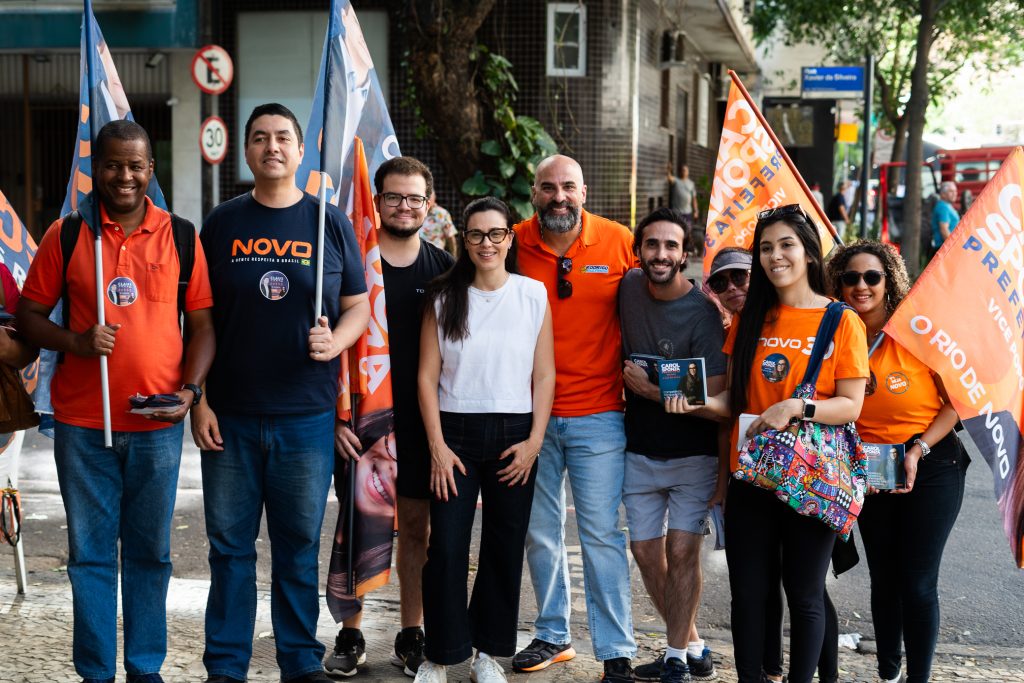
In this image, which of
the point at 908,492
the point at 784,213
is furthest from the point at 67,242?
the point at 908,492

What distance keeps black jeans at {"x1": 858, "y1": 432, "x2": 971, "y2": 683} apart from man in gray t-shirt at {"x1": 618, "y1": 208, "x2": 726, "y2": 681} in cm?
62

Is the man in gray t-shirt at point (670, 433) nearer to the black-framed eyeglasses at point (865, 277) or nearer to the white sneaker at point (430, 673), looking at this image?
the black-framed eyeglasses at point (865, 277)

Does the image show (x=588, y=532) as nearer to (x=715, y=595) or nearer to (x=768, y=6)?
(x=715, y=595)

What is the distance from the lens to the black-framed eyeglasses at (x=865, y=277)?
4.16 m

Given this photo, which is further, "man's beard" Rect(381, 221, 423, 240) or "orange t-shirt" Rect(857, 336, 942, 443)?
"man's beard" Rect(381, 221, 423, 240)

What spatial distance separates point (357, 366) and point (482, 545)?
0.85 m

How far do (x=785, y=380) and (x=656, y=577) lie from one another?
108 cm

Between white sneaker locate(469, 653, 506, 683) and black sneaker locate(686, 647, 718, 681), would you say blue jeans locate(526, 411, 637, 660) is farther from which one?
white sneaker locate(469, 653, 506, 683)

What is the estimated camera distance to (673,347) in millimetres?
4270

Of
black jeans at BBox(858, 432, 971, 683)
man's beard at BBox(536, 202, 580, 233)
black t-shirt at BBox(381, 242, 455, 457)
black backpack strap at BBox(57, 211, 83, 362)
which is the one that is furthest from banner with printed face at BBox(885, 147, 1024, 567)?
black backpack strap at BBox(57, 211, 83, 362)

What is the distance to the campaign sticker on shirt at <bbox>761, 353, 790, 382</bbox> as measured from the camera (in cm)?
382

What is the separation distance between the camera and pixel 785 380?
150 inches

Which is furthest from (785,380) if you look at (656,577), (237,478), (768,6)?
(768,6)

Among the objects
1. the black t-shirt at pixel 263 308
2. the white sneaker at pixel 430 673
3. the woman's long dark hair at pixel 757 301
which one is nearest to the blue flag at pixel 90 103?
the black t-shirt at pixel 263 308
